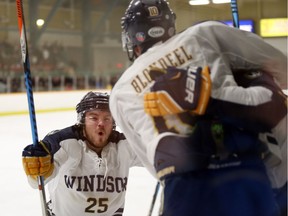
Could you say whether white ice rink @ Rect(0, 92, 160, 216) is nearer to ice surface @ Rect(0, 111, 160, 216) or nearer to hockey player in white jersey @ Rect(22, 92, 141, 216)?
ice surface @ Rect(0, 111, 160, 216)

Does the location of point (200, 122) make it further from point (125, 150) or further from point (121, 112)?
point (125, 150)

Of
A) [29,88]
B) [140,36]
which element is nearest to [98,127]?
[29,88]

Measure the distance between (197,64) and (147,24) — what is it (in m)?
0.17

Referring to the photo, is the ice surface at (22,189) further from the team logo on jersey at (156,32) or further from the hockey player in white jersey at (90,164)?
the team logo on jersey at (156,32)

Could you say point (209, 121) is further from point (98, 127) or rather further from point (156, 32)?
point (98, 127)

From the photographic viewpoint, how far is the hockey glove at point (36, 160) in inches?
59.0

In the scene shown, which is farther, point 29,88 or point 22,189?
point 22,189

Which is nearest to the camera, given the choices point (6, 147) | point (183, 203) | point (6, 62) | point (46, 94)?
point (183, 203)

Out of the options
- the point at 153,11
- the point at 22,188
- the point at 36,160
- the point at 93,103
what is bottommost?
the point at 22,188

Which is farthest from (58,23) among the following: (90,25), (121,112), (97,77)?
(121,112)

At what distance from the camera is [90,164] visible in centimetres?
172

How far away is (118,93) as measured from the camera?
3.47ft

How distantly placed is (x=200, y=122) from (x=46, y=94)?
6.42 m

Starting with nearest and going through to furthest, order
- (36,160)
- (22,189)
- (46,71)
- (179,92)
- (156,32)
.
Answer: (179,92) → (156,32) → (36,160) → (22,189) → (46,71)
